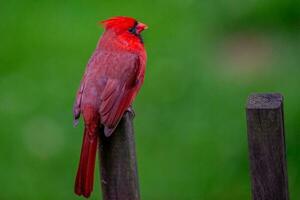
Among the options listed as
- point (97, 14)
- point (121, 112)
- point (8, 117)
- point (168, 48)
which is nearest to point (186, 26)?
point (168, 48)

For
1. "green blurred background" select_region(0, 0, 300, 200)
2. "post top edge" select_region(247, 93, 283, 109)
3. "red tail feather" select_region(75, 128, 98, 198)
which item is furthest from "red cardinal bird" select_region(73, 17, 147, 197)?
"green blurred background" select_region(0, 0, 300, 200)

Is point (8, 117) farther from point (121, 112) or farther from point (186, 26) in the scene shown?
point (121, 112)

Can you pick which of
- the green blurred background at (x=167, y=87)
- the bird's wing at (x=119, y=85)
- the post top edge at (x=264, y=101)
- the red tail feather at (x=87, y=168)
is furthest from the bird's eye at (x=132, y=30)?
the post top edge at (x=264, y=101)

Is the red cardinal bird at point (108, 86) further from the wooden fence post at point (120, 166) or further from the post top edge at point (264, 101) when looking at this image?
the post top edge at point (264, 101)

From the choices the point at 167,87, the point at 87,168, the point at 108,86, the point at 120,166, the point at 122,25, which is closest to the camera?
the point at 120,166

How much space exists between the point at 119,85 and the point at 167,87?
2.14 metres

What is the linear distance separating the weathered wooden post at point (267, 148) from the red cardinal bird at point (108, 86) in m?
0.65

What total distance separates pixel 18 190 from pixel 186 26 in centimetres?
206

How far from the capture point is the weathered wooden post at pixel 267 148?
133 inches

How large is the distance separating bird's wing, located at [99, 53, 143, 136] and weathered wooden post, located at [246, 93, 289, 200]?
0.77m

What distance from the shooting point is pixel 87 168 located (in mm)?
3750

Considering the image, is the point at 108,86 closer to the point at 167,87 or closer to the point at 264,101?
the point at 264,101

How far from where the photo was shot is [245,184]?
A: 18.7 feet

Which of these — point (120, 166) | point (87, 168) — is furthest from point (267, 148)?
point (87, 168)
